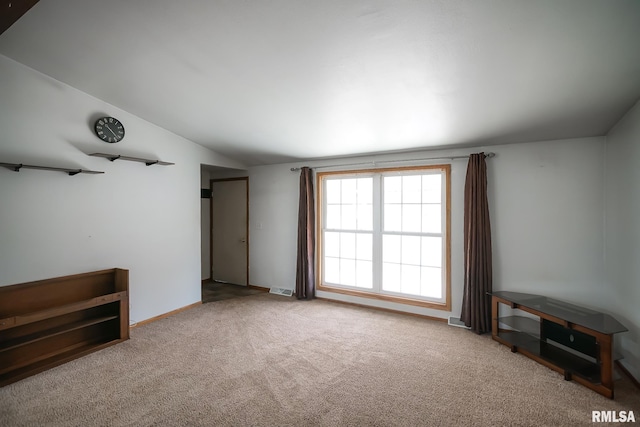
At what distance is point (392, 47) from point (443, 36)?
323 mm

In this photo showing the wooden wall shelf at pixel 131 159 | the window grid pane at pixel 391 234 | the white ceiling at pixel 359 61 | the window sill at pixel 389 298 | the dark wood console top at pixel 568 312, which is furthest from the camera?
the window grid pane at pixel 391 234

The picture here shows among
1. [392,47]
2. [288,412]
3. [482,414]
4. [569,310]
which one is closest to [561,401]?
[482,414]

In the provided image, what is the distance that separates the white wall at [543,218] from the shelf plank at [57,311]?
11.8ft

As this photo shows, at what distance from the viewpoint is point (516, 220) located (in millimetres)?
3330

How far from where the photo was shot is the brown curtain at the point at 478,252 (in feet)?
11.0

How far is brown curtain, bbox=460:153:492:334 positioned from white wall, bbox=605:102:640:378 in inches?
40.8

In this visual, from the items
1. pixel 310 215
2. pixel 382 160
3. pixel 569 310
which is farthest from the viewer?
pixel 310 215

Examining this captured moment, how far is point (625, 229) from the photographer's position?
2.54 m

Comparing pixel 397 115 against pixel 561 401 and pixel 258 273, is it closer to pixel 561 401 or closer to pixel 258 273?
pixel 561 401

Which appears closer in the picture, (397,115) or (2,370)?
(2,370)

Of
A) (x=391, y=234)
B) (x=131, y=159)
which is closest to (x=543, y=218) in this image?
(x=391, y=234)

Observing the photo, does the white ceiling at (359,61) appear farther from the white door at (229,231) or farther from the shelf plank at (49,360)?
the shelf plank at (49,360)

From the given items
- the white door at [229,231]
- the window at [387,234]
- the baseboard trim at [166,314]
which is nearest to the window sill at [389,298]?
the window at [387,234]

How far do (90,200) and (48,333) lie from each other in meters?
1.37
